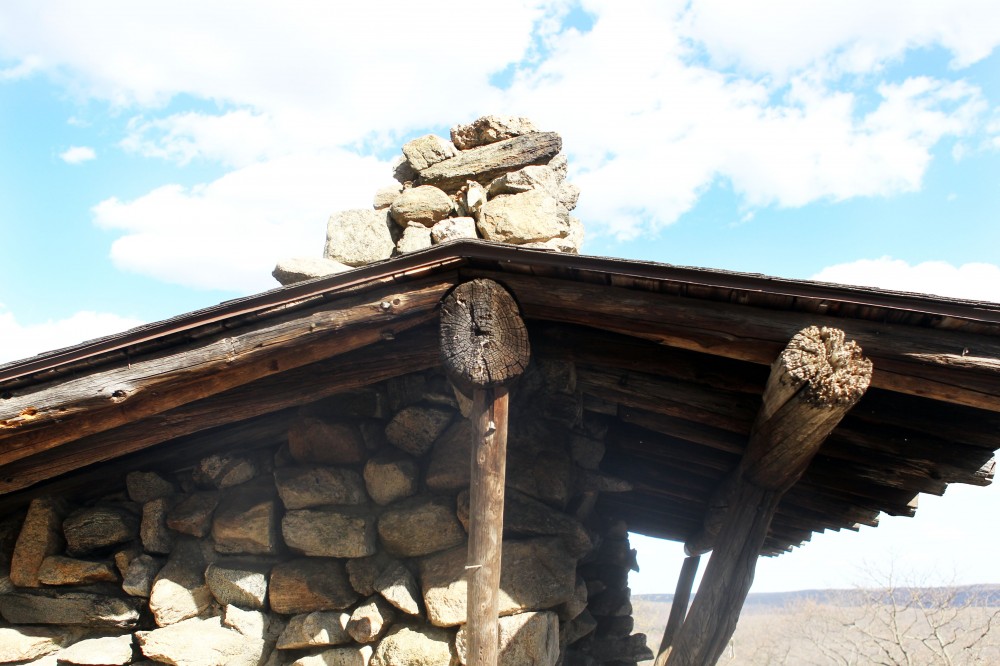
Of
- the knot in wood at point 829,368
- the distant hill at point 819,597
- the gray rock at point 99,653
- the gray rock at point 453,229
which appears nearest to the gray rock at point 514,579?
the gray rock at point 99,653

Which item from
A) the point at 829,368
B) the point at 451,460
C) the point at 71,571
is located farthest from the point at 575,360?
the point at 71,571

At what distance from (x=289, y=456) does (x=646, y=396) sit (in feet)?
7.33

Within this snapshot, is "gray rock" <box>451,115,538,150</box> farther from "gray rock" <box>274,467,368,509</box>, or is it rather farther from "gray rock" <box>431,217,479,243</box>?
"gray rock" <box>274,467,368,509</box>

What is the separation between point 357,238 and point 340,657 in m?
2.98

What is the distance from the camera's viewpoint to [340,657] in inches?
146

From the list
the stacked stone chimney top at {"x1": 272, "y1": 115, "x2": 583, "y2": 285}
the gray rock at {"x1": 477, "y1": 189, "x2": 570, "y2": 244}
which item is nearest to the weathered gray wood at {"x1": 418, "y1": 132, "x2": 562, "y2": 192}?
the stacked stone chimney top at {"x1": 272, "y1": 115, "x2": 583, "y2": 285}

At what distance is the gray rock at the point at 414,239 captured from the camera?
5.23m

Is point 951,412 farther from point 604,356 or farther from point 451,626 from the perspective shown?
point 451,626

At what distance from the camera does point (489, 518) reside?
126 inches

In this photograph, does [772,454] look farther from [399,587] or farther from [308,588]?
[308,588]

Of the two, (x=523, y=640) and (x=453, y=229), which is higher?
(x=453, y=229)

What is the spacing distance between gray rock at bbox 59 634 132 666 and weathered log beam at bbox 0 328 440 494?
94 centimetres

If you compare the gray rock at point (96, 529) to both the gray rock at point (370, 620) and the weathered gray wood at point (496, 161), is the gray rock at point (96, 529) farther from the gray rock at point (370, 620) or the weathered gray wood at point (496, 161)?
the weathered gray wood at point (496, 161)

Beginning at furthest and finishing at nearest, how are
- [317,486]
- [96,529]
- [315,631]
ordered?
[317,486] < [96,529] < [315,631]
